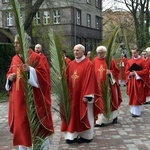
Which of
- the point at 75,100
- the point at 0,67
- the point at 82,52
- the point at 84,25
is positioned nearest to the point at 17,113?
the point at 75,100

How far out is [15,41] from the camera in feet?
15.7

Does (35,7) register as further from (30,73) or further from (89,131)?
(30,73)

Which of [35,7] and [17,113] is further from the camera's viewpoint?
[35,7]

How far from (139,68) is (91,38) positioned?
3605cm

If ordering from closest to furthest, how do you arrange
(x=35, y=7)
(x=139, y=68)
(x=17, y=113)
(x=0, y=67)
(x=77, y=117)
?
(x=17, y=113) < (x=77, y=117) < (x=139, y=68) < (x=0, y=67) < (x=35, y=7)

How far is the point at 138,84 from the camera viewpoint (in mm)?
9977

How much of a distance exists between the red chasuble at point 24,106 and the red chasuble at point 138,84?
4.81 metres

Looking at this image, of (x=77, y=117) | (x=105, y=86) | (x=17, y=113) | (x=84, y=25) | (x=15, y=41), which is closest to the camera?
(x=15, y=41)

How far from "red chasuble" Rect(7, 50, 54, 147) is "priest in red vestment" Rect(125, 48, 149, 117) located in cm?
477

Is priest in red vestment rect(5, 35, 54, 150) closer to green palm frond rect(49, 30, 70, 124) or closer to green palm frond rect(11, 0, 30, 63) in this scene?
green palm frond rect(49, 30, 70, 124)

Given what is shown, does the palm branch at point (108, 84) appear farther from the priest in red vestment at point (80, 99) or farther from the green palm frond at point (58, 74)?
the green palm frond at point (58, 74)

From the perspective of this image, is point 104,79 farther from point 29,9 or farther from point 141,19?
point 141,19

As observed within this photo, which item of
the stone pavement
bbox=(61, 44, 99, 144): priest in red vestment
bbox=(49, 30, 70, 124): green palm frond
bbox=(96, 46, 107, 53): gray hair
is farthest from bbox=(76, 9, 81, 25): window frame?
bbox=(49, 30, 70, 124): green palm frond

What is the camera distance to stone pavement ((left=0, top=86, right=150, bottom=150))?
21.6ft
